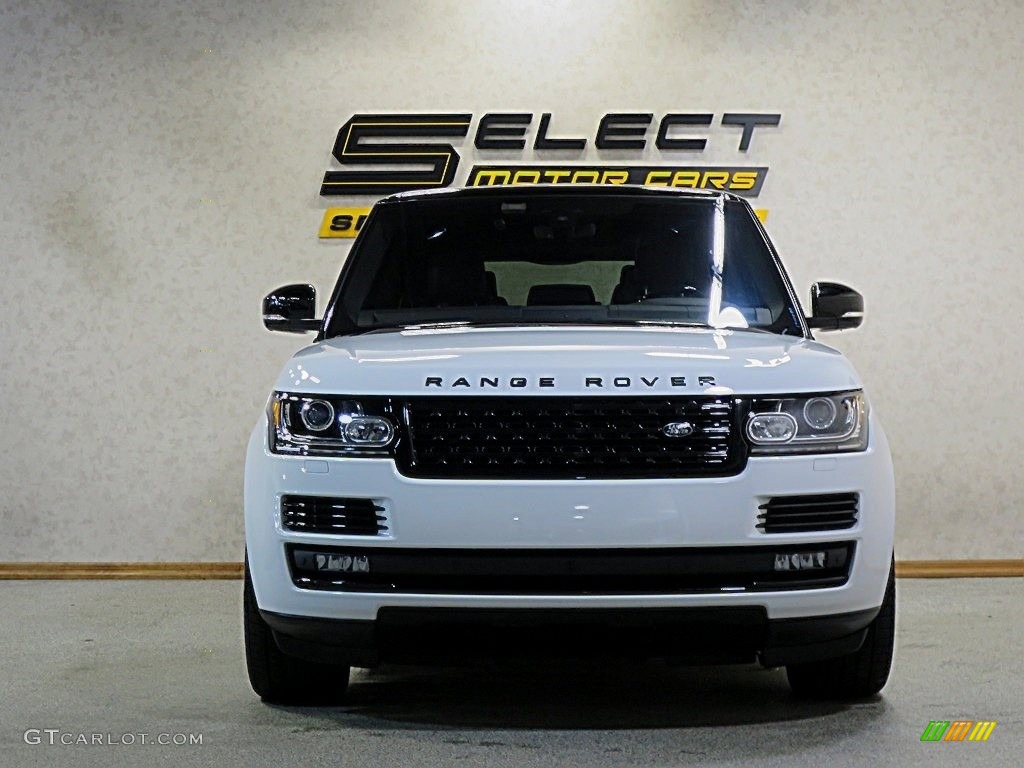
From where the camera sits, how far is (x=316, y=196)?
24.7 feet

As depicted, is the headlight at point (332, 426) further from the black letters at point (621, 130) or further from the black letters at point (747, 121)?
the black letters at point (747, 121)

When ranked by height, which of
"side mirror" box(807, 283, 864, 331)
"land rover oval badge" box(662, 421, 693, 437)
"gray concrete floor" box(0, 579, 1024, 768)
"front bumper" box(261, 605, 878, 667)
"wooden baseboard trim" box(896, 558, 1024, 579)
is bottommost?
"wooden baseboard trim" box(896, 558, 1024, 579)

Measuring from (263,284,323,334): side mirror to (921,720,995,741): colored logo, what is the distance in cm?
220

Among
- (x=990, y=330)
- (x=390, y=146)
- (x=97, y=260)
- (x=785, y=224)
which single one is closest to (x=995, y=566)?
(x=990, y=330)

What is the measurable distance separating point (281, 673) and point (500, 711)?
63 centimetres

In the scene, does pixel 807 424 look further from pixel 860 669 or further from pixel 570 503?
pixel 860 669

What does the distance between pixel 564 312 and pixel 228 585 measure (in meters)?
3.74

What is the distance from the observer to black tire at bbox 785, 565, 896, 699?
3.76 m

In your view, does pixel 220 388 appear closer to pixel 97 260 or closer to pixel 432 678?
pixel 97 260

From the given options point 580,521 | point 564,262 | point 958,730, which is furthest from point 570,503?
point 564,262

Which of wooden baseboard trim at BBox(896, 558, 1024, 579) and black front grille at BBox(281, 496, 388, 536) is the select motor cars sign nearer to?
wooden baseboard trim at BBox(896, 558, 1024, 579)

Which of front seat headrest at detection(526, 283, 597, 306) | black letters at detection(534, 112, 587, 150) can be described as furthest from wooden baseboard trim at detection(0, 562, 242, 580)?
front seat headrest at detection(526, 283, 597, 306)

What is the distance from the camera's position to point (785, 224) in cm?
749

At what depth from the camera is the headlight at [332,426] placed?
332 cm
